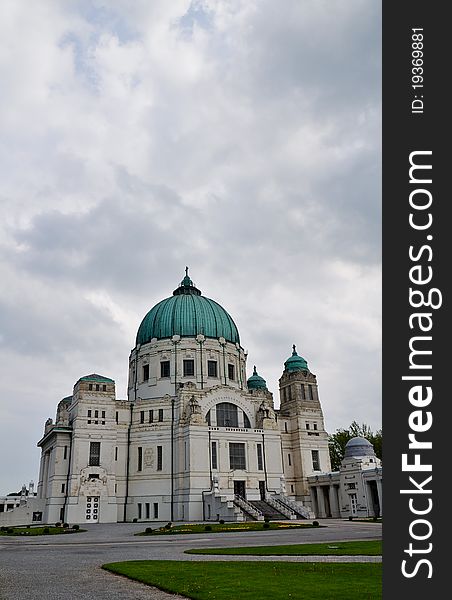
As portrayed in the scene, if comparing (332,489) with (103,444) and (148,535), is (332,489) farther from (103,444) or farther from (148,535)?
(148,535)

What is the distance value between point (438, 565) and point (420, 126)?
27.8ft

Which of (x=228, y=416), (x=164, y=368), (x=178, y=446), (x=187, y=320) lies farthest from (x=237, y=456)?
(x=187, y=320)

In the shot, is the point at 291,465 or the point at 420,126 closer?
the point at 420,126

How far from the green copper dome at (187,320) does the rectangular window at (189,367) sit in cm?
443

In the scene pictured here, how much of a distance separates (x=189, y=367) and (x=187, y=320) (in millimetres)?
8249

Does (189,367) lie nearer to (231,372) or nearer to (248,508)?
(231,372)

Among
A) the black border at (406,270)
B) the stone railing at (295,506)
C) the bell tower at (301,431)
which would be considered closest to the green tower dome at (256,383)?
the bell tower at (301,431)

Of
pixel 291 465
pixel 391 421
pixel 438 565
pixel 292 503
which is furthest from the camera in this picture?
pixel 291 465

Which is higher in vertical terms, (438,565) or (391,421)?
(391,421)

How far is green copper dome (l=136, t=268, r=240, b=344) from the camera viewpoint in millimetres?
94688

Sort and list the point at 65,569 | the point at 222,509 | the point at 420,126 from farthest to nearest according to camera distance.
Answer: the point at 222,509, the point at 65,569, the point at 420,126

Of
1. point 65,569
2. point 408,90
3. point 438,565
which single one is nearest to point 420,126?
point 408,90

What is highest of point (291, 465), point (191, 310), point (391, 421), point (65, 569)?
point (191, 310)

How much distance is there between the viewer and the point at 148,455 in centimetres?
8425
